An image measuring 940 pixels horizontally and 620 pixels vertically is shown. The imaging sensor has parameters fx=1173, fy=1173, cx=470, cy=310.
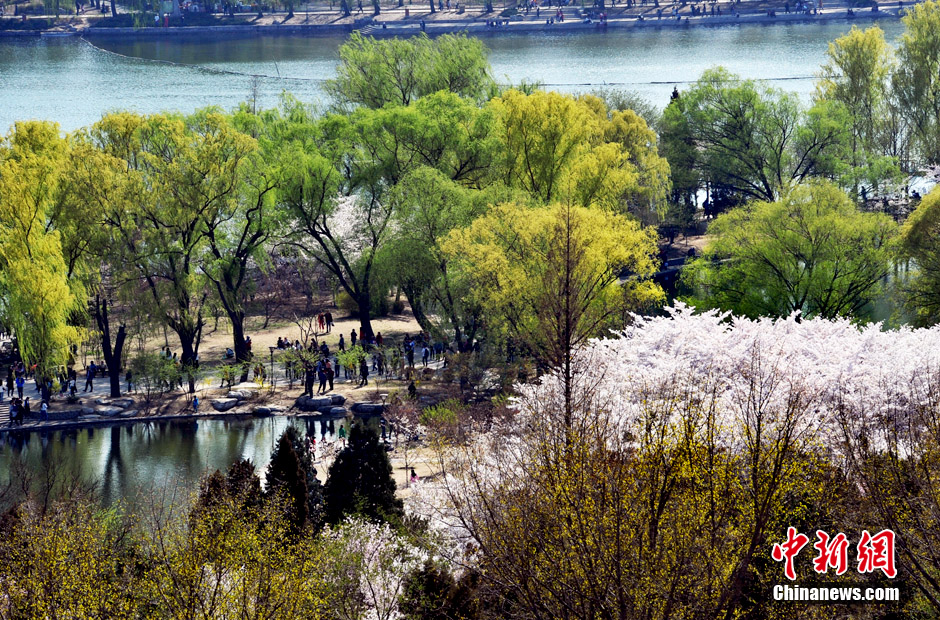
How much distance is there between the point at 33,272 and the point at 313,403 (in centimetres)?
1194

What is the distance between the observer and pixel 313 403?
45.1 m

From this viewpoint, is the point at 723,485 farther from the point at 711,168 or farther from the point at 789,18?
the point at 789,18

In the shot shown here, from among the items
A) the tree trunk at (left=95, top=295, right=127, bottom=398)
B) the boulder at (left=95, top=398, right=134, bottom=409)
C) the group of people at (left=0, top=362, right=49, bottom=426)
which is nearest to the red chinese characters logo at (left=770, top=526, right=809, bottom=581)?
the boulder at (left=95, top=398, right=134, bottom=409)

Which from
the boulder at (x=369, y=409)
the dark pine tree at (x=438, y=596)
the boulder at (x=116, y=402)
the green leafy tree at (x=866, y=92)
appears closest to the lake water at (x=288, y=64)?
the green leafy tree at (x=866, y=92)

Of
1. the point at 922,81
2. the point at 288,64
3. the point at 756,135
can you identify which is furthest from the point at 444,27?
the point at 756,135

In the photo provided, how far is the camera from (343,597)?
22.3 meters

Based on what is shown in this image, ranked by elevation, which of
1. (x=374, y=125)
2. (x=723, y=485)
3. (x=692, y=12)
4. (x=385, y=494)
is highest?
(x=692, y=12)

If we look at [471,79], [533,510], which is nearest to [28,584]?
[533,510]

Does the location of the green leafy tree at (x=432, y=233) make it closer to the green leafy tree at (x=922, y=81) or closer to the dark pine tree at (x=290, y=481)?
the dark pine tree at (x=290, y=481)

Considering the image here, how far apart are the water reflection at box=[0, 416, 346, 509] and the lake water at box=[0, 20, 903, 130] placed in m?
57.1

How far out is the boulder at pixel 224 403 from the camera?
45.8 m

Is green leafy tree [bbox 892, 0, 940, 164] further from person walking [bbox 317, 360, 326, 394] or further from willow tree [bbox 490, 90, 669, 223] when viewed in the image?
person walking [bbox 317, 360, 326, 394]

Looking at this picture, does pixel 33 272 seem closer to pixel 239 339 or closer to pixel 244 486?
pixel 239 339

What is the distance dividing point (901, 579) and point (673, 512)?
434cm
